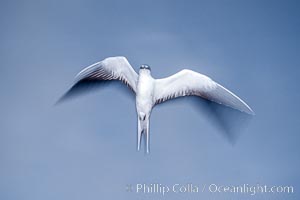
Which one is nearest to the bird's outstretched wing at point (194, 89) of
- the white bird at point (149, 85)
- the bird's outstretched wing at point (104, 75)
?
the white bird at point (149, 85)

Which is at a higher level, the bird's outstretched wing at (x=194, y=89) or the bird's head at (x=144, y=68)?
the bird's head at (x=144, y=68)

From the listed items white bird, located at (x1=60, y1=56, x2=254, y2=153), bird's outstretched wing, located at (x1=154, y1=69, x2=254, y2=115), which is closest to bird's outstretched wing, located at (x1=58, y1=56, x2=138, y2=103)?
white bird, located at (x1=60, y1=56, x2=254, y2=153)

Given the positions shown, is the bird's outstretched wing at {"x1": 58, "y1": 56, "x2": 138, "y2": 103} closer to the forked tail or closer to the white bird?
the white bird

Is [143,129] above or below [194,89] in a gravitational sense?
below

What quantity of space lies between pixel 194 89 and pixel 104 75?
0.36 m

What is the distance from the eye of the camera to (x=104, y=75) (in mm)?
1948

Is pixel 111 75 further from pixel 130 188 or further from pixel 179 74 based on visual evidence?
pixel 130 188

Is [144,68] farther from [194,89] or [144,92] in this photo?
[194,89]

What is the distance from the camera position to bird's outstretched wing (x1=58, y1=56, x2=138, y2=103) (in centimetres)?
192

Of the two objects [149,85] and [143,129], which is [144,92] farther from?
[143,129]

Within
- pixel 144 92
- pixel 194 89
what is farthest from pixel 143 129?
pixel 194 89

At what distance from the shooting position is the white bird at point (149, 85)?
1.90 metres

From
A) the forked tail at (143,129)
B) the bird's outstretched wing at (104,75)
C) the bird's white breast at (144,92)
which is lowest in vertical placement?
the forked tail at (143,129)

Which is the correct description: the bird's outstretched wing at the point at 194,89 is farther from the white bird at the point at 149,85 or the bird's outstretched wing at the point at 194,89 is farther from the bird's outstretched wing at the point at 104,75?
the bird's outstretched wing at the point at 104,75
